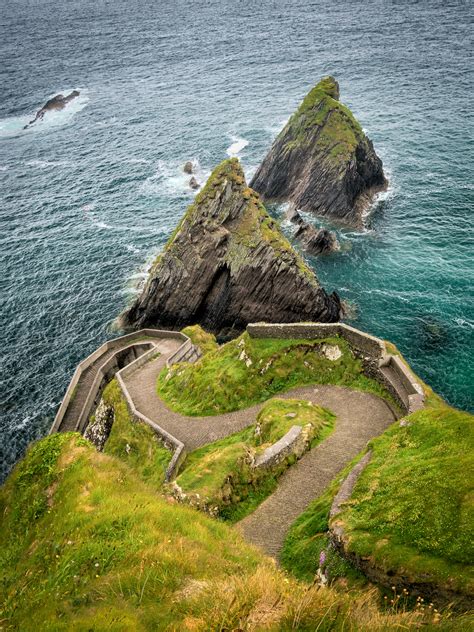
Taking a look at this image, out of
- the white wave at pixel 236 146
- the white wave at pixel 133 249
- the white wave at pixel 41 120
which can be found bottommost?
the white wave at pixel 133 249

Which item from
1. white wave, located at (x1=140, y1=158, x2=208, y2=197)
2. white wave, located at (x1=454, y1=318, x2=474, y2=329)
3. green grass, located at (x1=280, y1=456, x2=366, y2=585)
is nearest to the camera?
green grass, located at (x1=280, y1=456, x2=366, y2=585)

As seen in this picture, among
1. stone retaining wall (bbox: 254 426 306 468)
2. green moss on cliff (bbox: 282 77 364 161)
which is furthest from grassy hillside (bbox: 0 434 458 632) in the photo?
green moss on cliff (bbox: 282 77 364 161)

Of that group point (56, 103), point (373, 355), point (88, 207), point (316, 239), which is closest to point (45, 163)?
point (88, 207)

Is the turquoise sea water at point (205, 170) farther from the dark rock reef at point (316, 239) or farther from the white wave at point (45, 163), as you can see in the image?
the dark rock reef at point (316, 239)

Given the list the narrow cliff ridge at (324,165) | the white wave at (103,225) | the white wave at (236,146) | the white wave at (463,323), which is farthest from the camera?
the white wave at (236,146)

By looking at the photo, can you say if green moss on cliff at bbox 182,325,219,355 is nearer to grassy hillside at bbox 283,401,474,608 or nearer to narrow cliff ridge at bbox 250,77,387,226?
grassy hillside at bbox 283,401,474,608

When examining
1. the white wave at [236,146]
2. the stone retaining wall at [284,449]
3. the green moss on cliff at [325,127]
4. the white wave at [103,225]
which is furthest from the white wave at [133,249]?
the stone retaining wall at [284,449]
